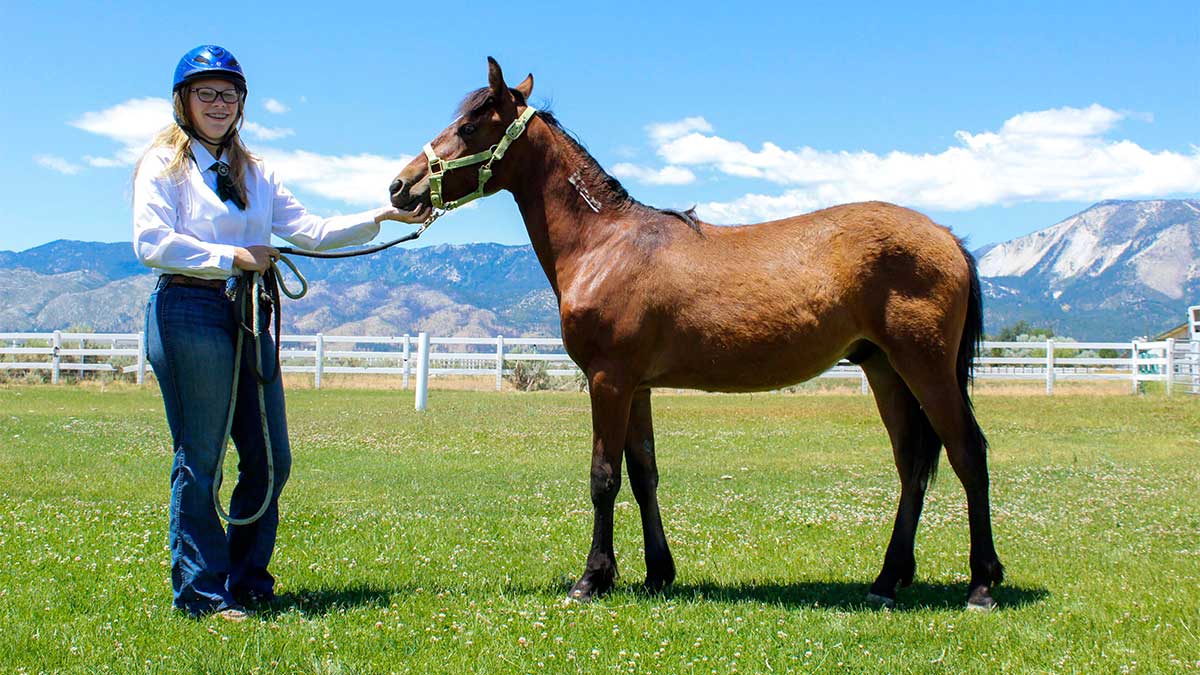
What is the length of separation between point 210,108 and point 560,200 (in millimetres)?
2162

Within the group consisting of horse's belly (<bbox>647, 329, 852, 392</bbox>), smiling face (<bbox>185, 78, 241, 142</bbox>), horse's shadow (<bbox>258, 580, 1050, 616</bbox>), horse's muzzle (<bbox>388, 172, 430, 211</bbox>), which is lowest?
horse's shadow (<bbox>258, 580, 1050, 616</bbox>)

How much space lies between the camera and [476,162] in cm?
587

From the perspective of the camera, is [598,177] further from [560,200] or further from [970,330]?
[970,330]

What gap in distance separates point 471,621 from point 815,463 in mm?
8760

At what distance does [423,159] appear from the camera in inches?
231

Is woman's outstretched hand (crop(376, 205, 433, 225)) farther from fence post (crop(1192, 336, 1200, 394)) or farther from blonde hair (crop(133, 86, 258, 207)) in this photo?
fence post (crop(1192, 336, 1200, 394))

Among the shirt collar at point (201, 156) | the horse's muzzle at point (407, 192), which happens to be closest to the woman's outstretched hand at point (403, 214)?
the horse's muzzle at point (407, 192)

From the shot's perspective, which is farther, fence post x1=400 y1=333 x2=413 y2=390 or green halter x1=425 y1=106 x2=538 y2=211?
fence post x1=400 y1=333 x2=413 y2=390

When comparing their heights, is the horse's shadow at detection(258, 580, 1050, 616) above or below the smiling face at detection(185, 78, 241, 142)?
below

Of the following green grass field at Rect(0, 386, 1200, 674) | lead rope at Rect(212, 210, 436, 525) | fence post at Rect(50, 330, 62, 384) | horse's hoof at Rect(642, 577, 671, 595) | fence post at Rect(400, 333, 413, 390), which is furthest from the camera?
fence post at Rect(50, 330, 62, 384)

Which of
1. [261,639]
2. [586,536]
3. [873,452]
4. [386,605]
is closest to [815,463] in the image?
[873,452]

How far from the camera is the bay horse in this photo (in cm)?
551

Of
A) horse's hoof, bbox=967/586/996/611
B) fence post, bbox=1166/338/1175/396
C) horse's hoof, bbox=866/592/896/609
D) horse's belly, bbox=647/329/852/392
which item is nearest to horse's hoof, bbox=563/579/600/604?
horse's belly, bbox=647/329/852/392

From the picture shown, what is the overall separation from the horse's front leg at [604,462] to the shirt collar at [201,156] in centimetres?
248
